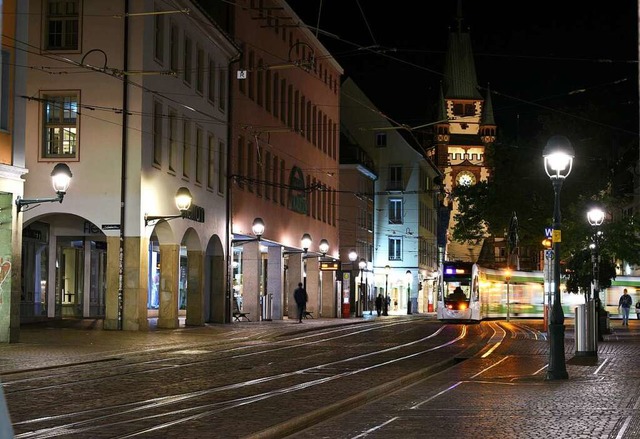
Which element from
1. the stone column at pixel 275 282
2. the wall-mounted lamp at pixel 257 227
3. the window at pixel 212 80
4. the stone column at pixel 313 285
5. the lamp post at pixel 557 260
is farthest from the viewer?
the stone column at pixel 313 285

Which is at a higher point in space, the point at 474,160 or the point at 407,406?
the point at 474,160

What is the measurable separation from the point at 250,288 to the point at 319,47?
21.1 m

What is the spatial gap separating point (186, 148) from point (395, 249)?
63523 mm

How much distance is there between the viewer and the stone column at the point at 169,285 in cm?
3959

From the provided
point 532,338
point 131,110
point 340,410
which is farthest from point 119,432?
point 532,338

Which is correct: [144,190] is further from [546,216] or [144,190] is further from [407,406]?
[546,216]

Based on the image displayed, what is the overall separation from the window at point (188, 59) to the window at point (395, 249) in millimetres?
62818

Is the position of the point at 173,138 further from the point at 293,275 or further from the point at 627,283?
the point at 627,283

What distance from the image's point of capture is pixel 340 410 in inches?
588

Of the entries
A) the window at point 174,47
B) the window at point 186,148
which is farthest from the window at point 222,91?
the window at point 174,47

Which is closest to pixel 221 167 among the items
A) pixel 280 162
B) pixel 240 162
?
pixel 240 162

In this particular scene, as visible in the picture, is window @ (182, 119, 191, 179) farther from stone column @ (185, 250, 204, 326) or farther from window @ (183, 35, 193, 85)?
stone column @ (185, 250, 204, 326)

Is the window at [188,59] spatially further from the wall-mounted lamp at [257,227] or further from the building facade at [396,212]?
the building facade at [396,212]

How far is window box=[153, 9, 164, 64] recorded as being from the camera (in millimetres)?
38531
